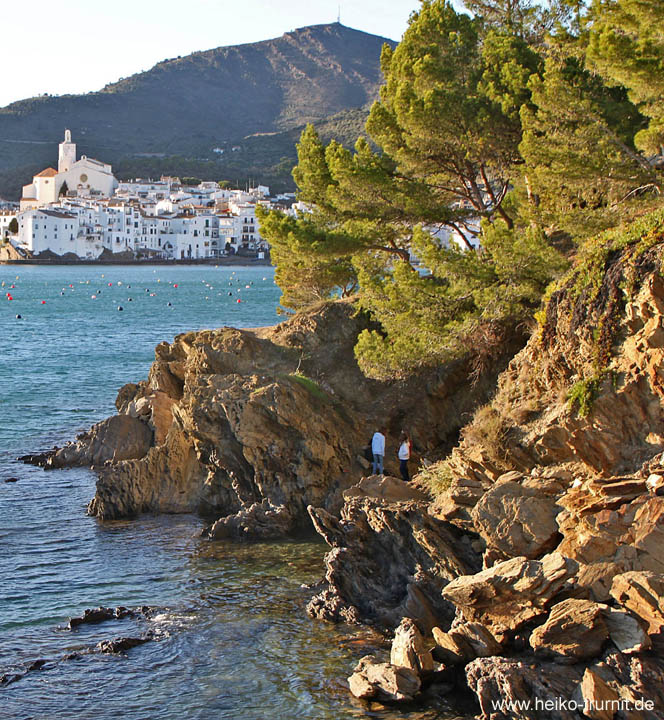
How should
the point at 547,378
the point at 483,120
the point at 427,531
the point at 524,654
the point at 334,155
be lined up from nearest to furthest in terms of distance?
the point at 524,654
the point at 427,531
the point at 547,378
the point at 483,120
the point at 334,155

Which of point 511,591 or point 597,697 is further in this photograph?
point 511,591

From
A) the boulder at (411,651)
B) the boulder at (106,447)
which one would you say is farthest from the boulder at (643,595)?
the boulder at (106,447)

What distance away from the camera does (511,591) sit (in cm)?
1219

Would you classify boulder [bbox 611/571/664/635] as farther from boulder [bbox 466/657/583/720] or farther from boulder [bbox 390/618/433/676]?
boulder [bbox 390/618/433/676]

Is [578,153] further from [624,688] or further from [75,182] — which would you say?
[75,182]

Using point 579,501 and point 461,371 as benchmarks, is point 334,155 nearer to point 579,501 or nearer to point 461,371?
point 461,371

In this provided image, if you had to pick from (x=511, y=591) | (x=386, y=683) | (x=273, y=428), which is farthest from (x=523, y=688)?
(x=273, y=428)

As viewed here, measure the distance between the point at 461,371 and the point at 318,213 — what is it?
20.5 feet

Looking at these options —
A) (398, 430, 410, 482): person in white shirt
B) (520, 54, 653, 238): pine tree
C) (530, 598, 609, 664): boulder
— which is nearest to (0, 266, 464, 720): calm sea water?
(530, 598, 609, 664): boulder

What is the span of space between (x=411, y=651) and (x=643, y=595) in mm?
3061

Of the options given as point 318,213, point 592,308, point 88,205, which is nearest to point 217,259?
point 88,205

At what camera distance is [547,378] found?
16.8 metres

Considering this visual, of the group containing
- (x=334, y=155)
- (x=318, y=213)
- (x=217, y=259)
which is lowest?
(x=217, y=259)

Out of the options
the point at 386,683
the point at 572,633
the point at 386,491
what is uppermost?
the point at 572,633
